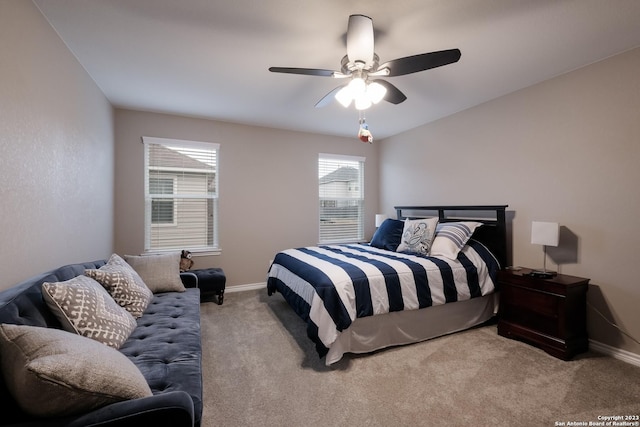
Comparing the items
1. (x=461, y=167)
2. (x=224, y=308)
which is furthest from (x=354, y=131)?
(x=224, y=308)

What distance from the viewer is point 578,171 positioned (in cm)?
269

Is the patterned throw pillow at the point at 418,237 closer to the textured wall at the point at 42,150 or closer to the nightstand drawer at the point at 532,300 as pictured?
the nightstand drawer at the point at 532,300

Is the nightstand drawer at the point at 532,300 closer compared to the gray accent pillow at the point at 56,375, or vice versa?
the gray accent pillow at the point at 56,375

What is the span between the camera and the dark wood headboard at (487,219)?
3.21 meters

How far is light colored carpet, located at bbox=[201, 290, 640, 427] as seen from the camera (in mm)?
1731

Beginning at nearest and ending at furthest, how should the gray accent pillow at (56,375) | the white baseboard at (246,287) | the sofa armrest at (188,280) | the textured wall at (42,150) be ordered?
the gray accent pillow at (56,375) < the textured wall at (42,150) < the sofa armrest at (188,280) < the white baseboard at (246,287)

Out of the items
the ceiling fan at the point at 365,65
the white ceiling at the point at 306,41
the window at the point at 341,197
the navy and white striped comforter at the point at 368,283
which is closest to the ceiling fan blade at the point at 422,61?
the ceiling fan at the point at 365,65

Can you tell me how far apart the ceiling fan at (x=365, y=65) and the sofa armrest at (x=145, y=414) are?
1954 mm

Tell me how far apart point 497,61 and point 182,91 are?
3.20 metres

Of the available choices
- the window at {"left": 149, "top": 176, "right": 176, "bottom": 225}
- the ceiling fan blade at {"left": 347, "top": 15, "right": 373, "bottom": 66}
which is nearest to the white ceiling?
the ceiling fan blade at {"left": 347, "top": 15, "right": 373, "bottom": 66}

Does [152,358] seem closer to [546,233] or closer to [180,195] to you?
[180,195]

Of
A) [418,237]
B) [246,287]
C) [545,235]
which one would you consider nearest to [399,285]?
[418,237]

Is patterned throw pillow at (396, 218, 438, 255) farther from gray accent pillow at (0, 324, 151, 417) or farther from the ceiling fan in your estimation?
gray accent pillow at (0, 324, 151, 417)

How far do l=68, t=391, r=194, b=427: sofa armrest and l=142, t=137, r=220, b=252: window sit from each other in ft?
10.8
